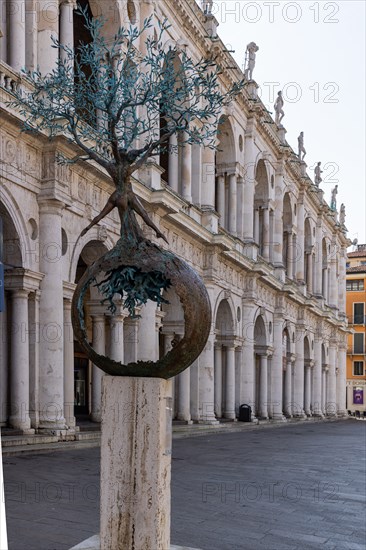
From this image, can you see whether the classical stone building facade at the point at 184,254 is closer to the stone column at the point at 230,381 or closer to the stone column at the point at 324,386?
the stone column at the point at 230,381

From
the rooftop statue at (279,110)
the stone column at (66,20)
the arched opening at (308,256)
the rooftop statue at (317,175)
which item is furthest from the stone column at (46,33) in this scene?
the rooftop statue at (317,175)

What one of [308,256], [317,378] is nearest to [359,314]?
[317,378]

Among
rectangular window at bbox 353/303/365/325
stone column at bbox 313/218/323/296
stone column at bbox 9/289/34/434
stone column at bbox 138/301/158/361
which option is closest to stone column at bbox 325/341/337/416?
stone column at bbox 313/218/323/296

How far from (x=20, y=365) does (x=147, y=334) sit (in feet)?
18.3

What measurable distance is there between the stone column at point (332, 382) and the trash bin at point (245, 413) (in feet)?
70.5

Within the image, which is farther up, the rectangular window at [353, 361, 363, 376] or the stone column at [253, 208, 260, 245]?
the stone column at [253, 208, 260, 245]

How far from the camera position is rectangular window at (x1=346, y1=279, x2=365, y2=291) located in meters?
64.6

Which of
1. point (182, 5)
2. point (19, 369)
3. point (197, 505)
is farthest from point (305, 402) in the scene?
point (197, 505)

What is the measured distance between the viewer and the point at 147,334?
17672 mm

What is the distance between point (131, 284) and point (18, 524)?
3086 mm

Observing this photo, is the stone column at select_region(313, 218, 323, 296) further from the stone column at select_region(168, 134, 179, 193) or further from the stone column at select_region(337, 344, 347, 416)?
the stone column at select_region(168, 134, 179, 193)

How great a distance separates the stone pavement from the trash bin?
41.6ft

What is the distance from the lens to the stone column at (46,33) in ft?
45.1

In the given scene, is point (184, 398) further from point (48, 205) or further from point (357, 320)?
point (357, 320)
